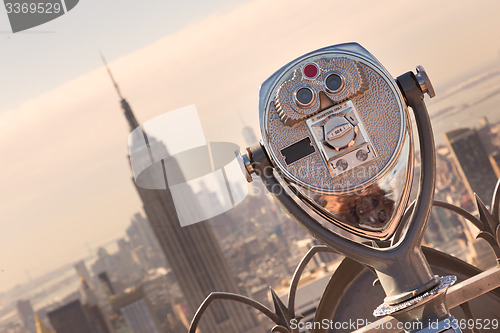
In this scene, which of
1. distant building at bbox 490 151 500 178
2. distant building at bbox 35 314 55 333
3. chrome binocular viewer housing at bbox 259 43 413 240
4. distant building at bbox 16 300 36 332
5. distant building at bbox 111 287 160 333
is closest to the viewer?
chrome binocular viewer housing at bbox 259 43 413 240

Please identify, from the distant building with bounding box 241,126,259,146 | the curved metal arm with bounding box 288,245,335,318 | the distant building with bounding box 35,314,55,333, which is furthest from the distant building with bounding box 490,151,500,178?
A: the distant building with bounding box 35,314,55,333

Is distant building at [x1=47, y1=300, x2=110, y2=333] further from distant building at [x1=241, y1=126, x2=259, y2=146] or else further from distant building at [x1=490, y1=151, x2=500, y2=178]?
distant building at [x1=241, y1=126, x2=259, y2=146]

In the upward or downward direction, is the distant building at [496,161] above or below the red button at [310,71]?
below

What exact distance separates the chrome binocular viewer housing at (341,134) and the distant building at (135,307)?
103ft

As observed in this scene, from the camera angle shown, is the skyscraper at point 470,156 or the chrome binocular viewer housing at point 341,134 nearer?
the chrome binocular viewer housing at point 341,134

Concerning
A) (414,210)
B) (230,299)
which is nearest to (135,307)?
Answer: (230,299)

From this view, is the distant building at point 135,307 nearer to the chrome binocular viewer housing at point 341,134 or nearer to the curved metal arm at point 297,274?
the curved metal arm at point 297,274

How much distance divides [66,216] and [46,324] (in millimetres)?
5892

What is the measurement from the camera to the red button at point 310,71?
37.3 inches

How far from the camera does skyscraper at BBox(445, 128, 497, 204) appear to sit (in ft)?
60.1

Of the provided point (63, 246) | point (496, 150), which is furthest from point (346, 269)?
point (63, 246)

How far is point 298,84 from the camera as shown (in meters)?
0.95

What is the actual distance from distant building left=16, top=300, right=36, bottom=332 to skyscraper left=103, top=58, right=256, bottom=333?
405 inches


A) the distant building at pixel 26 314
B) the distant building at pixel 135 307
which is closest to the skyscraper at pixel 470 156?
the distant building at pixel 135 307
